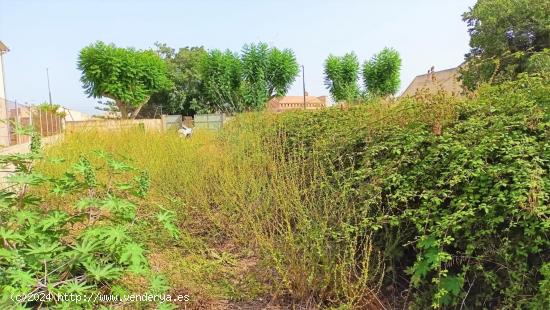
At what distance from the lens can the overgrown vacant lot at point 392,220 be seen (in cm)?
165

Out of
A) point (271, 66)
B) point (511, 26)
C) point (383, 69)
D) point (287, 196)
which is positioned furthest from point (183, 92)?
point (287, 196)

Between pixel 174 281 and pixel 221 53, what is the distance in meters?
20.2

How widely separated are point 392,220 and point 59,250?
1732 millimetres

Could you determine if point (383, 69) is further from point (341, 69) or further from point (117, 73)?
point (117, 73)

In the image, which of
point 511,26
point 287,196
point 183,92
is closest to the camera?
point 287,196

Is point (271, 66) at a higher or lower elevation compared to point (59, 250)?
higher

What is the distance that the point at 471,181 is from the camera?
1.79 m

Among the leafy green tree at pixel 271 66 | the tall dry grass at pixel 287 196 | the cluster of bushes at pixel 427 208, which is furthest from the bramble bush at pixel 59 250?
the leafy green tree at pixel 271 66

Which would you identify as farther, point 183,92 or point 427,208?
point 183,92

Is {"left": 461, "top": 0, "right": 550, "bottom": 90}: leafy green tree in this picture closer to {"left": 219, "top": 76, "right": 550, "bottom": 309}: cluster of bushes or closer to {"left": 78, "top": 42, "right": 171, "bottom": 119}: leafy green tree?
{"left": 219, "top": 76, "right": 550, "bottom": 309}: cluster of bushes

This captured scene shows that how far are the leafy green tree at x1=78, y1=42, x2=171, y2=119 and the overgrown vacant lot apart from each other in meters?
18.9

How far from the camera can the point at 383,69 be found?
21922 mm

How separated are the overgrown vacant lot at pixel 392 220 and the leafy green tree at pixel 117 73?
61.9 feet

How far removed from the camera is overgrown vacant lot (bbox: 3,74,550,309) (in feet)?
5.43
